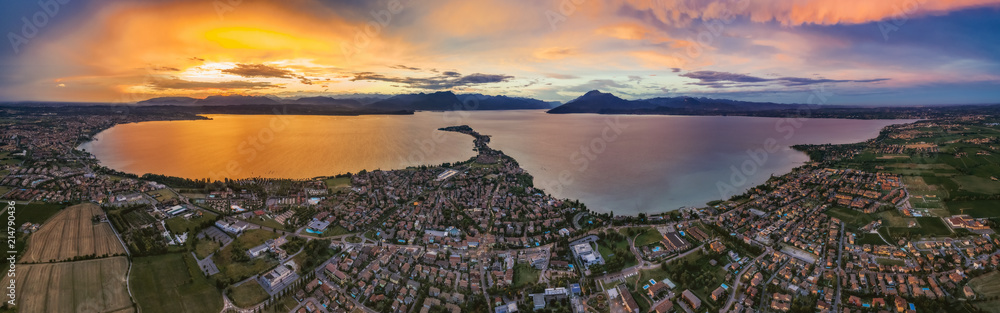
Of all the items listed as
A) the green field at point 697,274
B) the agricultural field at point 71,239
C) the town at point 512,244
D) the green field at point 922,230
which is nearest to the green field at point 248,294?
the town at point 512,244

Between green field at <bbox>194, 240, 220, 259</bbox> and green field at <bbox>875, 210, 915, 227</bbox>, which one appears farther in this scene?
green field at <bbox>875, 210, 915, 227</bbox>

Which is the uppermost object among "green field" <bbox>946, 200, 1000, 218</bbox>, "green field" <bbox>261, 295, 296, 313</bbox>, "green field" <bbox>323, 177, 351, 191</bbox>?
"green field" <bbox>946, 200, 1000, 218</bbox>

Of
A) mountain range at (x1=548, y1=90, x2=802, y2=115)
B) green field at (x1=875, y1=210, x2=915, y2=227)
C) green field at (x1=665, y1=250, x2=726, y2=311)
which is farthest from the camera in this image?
mountain range at (x1=548, y1=90, x2=802, y2=115)

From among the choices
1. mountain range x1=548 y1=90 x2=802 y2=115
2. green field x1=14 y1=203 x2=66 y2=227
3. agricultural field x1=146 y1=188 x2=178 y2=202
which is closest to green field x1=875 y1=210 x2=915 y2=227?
agricultural field x1=146 y1=188 x2=178 y2=202

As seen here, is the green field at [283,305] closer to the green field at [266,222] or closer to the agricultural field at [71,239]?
the green field at [266,222]

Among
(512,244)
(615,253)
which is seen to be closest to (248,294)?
(512,244)

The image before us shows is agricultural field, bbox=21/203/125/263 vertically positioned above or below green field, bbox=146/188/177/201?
below

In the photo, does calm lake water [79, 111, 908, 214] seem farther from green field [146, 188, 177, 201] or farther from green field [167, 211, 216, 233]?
green field [167, 211, 216, 233]
